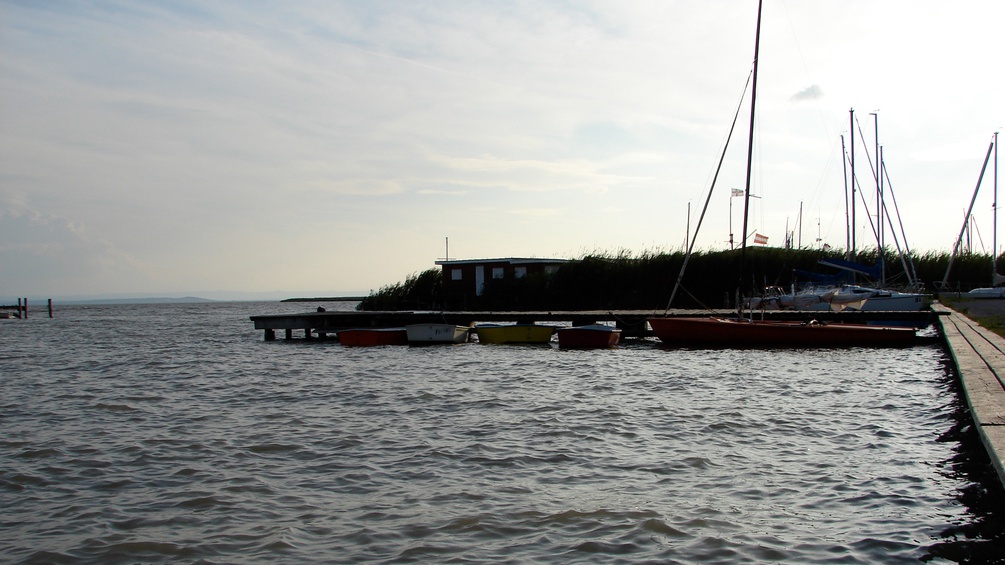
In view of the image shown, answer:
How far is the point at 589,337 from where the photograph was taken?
28703 millimetres

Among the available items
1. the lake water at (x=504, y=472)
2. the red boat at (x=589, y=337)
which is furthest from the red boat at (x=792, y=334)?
the lake water at (x=504, y=472)

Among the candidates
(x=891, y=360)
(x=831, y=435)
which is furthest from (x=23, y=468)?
(x=891, y=360)

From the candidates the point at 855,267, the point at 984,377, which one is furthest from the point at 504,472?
the point at 855,267

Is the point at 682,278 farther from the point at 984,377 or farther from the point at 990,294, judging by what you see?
the point at 984,377

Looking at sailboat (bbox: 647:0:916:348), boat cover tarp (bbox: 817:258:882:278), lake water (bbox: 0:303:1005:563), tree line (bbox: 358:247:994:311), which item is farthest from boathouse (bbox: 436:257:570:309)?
lake water (bbox: 0:303:1005:563)

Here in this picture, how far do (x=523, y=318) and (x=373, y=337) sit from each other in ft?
20.2

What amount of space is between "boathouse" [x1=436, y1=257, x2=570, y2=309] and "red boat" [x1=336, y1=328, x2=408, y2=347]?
2137cm

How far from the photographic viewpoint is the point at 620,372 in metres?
20.8

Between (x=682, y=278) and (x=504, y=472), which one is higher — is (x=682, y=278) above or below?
above

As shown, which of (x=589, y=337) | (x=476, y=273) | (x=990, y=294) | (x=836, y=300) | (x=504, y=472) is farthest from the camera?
(x=476, y=273)

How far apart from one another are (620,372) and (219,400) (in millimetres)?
9928

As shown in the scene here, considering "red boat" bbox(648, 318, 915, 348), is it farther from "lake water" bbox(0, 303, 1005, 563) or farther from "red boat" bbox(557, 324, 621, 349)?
"lake water" bbox(0, 303, 1005, 563)

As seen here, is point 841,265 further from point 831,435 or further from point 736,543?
point 736,543

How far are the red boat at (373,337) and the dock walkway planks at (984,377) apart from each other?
19.5 m
